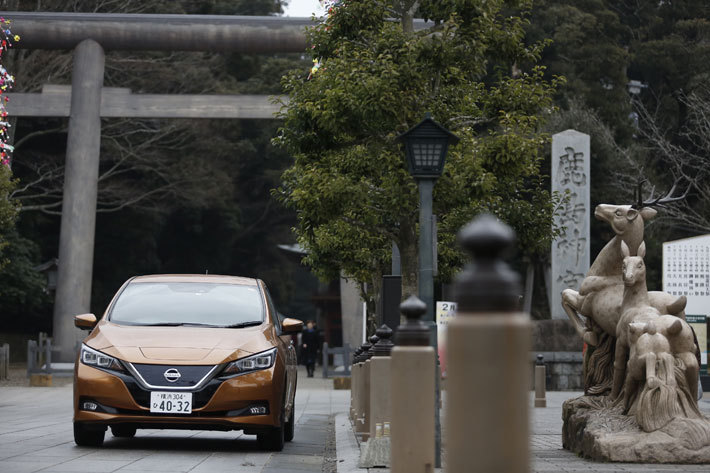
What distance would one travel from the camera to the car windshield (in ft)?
33.2

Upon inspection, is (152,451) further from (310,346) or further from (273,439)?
(310,346)

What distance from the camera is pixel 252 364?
30.6 feet

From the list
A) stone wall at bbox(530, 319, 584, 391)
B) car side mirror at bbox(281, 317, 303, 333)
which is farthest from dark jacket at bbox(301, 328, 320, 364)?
car side mirror at bbox(281, 317, 303, 333)

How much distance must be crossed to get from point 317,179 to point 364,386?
5.05 metres

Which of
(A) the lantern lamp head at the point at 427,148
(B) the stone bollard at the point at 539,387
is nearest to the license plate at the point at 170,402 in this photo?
(A) the lantern lamp head at the point at 427,148

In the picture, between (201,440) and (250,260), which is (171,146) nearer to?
(250,260)

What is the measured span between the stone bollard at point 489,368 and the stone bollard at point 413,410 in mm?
2850

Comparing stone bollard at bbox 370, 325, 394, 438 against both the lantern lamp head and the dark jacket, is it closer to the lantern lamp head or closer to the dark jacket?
the lantern lamp head

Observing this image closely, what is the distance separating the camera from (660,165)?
4209 cm

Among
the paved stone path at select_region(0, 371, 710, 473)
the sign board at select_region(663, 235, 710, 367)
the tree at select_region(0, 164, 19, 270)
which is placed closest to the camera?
the paved stone path at select_region(0, 371, 710, 473)

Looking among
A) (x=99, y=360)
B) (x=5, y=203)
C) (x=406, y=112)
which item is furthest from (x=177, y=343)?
(x=5, y=203)

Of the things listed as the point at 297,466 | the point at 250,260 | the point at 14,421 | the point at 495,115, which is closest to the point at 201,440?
the point at 297,466

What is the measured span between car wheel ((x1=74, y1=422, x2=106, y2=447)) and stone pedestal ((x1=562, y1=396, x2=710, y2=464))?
13.5ft

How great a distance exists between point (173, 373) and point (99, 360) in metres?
0.66
